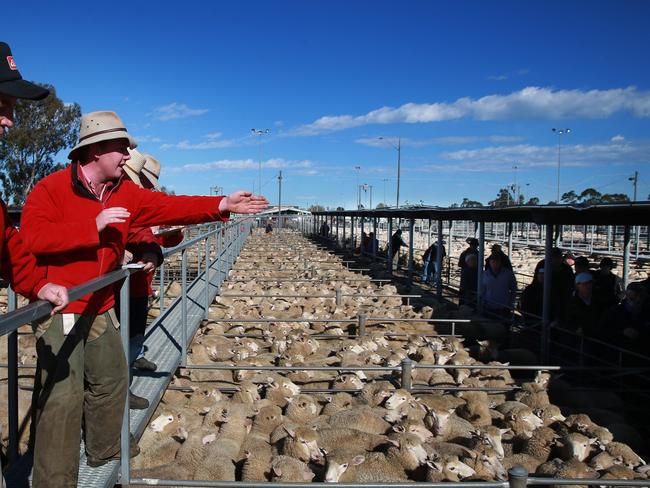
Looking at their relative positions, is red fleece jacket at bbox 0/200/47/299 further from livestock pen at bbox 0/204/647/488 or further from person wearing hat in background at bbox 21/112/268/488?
livestock pen at bbox 0/204/647/488

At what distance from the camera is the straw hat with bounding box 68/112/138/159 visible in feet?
9.52

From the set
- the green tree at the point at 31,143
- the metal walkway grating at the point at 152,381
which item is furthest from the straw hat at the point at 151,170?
the green tree at the point at 31,143

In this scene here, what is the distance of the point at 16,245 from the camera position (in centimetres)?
251

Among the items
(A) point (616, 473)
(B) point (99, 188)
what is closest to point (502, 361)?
(A) point (616, 473)

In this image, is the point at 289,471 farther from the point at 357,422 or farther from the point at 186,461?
the point at 357,422

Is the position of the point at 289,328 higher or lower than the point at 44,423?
lower

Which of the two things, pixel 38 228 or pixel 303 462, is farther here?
pixel 303 462

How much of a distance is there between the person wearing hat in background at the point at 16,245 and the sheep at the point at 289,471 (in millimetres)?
2210

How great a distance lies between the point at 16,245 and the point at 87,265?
380 millimetres

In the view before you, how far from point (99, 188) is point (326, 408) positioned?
366cm

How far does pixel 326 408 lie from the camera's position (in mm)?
5945

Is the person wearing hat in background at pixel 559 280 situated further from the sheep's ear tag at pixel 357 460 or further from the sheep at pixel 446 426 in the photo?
the sheep's ear tag at pixel 357 460

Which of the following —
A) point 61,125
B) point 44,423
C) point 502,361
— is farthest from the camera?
point 61,125

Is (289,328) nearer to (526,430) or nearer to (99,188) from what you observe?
(526,430)
